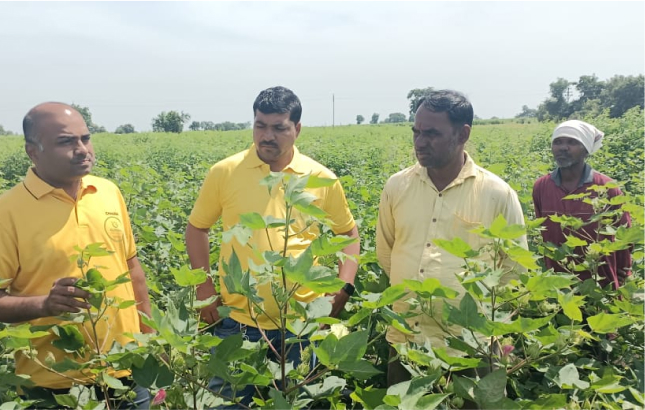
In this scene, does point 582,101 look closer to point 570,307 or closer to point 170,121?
point 170,121

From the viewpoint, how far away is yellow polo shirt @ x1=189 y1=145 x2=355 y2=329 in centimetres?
218

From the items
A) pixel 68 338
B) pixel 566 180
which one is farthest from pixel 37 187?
pixel 566 180

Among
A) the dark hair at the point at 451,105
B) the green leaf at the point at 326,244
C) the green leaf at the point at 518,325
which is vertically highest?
the dark hair at the point at 451,105

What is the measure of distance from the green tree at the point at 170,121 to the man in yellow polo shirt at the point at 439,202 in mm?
49619

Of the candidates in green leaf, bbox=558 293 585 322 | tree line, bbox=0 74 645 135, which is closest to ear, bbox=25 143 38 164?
green leaf, bbox=558 293 585 322

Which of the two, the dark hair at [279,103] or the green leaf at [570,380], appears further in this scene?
the dark hair at [279,103]

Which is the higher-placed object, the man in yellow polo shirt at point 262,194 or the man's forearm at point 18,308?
the man in yellow polo shirt at point 262,194

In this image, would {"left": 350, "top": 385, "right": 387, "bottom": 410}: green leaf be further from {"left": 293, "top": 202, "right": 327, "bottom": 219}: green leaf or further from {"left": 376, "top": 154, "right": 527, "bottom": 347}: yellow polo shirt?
{"left": 376, "top": 154, "right": 527, "bottom": 347}: yellow polo shirt

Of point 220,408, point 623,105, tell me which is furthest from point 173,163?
point 623,105

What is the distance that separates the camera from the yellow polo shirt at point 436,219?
77.4 inches

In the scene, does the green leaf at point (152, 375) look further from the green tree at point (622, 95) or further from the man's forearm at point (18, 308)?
the green tree at point (622, 95)

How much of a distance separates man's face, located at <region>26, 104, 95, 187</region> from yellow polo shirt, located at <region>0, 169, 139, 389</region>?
1.9 inches

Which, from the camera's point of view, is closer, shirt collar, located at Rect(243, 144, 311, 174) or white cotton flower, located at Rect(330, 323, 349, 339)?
white cotton flower, located at Rect(330, 323, 349, 339)

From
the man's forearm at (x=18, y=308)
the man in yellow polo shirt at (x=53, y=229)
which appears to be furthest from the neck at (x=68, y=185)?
the man's forearm at (x=18, y=308)
